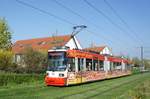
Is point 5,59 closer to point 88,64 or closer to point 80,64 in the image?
point 88,64

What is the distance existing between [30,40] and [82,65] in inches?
2200

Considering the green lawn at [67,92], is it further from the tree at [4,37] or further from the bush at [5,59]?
the tree at [4,37]

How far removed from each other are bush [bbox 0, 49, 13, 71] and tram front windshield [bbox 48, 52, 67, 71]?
84.2ft

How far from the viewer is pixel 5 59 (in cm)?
5397

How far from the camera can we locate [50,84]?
26.0 meters

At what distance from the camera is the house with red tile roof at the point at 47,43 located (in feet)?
221

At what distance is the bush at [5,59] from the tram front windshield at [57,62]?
25.7 m

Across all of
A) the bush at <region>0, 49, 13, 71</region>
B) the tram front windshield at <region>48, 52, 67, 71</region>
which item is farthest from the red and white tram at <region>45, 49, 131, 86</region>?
the bush at <region>0, 49, 13, 71</region>

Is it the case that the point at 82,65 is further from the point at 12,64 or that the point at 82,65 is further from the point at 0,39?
the point at 0,39

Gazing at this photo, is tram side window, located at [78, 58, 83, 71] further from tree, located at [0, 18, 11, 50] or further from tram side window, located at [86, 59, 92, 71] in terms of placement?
tree, located at [0, 18, 11, 50]

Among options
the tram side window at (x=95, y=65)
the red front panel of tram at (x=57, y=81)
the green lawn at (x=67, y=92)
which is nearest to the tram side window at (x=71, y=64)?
the red front panel of tram at (x=57, y=81)

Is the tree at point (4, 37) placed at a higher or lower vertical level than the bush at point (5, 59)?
higher

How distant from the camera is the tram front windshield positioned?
25.5 m

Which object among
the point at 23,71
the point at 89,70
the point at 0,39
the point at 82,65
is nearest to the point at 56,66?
the point at 82,65
